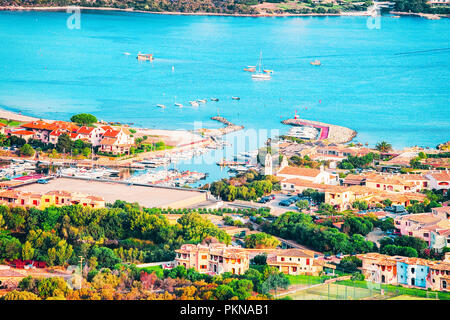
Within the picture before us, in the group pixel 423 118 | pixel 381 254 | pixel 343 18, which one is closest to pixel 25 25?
pixel 343 18

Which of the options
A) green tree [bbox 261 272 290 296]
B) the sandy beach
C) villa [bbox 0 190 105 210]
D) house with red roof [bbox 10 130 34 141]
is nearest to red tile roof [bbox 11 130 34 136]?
house with red roof [bbox 10 130 34 141]

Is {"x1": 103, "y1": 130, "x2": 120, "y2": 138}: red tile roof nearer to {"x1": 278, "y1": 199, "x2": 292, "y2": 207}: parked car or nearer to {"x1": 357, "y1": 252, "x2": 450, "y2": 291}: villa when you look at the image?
{"x1": 278, "y1": 199, "x2": 292, "y2": 207}: parked car

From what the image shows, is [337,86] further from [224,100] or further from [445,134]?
[445,134]

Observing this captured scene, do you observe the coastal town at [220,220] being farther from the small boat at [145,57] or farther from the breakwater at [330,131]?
the small boat at [145,57]

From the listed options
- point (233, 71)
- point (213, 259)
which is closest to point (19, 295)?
point (213, 259)

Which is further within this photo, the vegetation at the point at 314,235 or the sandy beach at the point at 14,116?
the sandy beach at the point at 14,116

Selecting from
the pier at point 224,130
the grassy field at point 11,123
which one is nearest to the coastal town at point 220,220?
the pier at point 224,130
